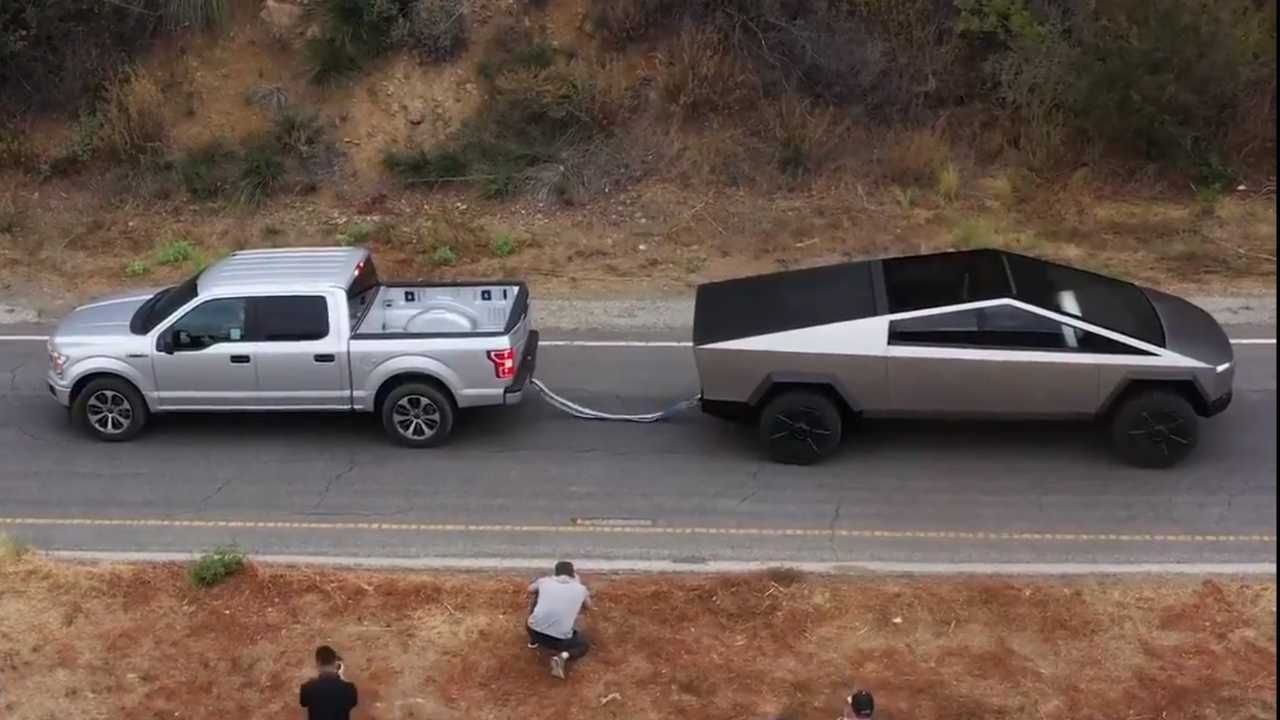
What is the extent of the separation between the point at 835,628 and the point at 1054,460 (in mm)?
3553

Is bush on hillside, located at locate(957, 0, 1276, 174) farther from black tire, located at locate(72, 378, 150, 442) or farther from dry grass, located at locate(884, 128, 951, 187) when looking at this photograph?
black tire, located at locate(72, 378, 150, 442)

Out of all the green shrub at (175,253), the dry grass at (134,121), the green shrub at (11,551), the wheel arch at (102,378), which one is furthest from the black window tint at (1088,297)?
the dry grass at (134,121)

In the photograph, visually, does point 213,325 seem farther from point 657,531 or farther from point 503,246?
point 503,246

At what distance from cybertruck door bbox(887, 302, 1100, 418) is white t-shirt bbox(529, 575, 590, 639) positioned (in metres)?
3.91

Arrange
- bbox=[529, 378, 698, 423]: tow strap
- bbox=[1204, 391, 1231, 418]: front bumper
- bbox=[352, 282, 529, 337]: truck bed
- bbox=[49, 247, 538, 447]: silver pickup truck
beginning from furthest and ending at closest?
bbox=[529, 378, 698, 423]: tow strap < bbox=[352, 282, 529, 337]: truck bed < bbox=[49, 247, 538, 447]: silver pickup truck < bbox=[1204, 391, 1231, 418]: front bumper

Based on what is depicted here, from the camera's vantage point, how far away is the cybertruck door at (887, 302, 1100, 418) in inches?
449

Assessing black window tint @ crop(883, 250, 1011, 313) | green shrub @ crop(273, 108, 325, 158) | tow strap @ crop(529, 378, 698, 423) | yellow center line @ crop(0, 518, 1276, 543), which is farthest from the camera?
green shrub @ crop(273, 108, 325, 158)

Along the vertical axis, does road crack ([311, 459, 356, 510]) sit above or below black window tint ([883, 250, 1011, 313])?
below

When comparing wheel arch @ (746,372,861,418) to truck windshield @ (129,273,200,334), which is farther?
truck windshield @ (129,273,200,334)

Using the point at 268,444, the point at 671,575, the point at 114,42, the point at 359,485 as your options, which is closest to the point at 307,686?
the point at 671,575

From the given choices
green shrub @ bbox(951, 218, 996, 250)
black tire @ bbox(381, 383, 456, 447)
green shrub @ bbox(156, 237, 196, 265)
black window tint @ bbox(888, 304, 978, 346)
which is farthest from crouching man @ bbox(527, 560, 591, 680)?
green shrub @ bbox(156, 237, 196, 265)

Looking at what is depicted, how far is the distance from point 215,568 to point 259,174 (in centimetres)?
1179

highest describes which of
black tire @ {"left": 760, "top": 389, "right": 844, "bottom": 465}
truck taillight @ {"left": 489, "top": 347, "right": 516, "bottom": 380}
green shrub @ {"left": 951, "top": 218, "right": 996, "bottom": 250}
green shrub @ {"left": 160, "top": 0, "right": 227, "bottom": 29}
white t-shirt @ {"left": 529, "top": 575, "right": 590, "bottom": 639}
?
green shrub @ {"left": 160, "top": 0, "right": 227, "bottom": 29}

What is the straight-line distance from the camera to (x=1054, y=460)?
1195 centimetres
